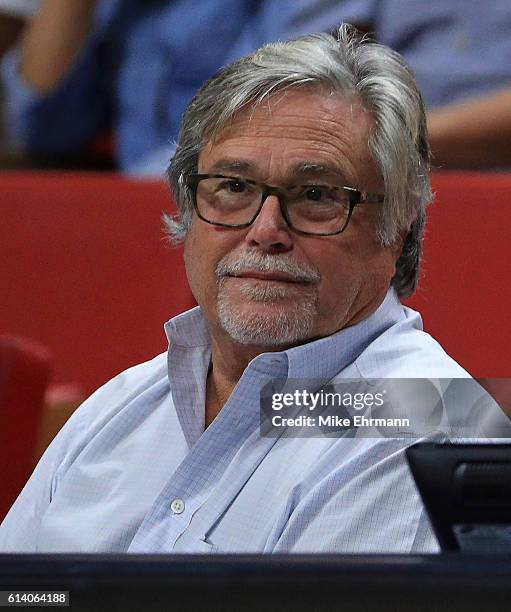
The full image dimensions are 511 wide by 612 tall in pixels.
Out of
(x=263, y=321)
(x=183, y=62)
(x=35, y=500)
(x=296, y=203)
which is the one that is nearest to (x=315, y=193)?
(x=296, y=203)

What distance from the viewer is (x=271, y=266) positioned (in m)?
0.96

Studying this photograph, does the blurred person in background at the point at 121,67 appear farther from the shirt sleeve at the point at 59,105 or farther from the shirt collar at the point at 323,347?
the shirt collar at the point at 323,347

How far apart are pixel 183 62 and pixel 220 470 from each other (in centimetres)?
46

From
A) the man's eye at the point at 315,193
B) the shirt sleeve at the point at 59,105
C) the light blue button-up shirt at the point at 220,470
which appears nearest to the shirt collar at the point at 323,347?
the light blue button-up shirt at the point at 220,470

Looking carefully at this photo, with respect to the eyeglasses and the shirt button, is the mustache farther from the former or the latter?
the shirt button

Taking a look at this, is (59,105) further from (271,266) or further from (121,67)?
(271,266)

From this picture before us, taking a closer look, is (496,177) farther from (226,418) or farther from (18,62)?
(18,62)

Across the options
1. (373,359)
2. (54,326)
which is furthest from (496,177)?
(54,326)

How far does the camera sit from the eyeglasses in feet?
3.18

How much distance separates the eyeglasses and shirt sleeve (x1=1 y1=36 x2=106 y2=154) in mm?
246

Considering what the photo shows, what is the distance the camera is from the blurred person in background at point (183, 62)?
1.09 m

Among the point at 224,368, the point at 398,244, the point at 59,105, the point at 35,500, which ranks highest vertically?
the point at 59,105

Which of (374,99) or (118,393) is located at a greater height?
(374,99)

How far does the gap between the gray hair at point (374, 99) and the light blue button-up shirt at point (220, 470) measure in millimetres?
72
